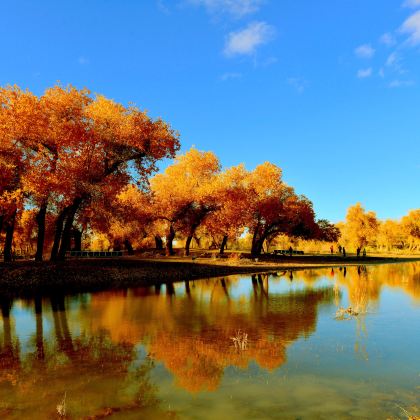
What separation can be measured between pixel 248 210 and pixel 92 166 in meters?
33.5

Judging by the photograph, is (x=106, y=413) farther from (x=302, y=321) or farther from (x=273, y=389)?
(x=302, y=321)

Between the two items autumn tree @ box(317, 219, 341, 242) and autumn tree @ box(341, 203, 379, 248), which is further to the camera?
autumn tree @ box(341, 203, 379, 248)

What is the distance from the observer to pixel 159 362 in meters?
10.3

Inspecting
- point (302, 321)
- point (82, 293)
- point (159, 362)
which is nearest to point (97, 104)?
point (82, 293)

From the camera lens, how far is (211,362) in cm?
1017

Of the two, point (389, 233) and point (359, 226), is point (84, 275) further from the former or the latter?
point (389, 233)

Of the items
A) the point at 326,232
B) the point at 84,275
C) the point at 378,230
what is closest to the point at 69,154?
the point at 84,275

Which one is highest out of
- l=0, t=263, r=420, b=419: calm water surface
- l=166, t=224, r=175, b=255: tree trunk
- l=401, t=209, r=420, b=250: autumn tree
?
l=401, t=209, r=420, b=250: autumn tree

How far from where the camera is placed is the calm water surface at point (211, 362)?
7.45 meters

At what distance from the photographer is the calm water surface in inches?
293

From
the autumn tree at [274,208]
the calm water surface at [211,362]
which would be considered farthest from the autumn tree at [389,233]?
the calm water surface at [211,362]

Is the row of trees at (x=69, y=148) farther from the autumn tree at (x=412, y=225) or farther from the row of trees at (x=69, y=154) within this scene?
the autumn tree at (x=412, y=225)

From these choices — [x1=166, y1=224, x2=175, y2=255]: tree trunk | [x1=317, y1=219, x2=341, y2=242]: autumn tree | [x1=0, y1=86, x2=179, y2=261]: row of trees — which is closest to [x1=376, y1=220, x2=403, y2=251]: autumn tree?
[x1=317, y1=219, x2=341, y2=242]: autumn tree

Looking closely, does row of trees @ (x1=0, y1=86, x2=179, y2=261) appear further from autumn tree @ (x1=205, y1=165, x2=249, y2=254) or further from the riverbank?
autumn tree @ (x1=205, y1=165, x2=249, y2=254)
